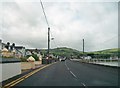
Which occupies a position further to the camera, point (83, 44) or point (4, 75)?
point (83, 44)

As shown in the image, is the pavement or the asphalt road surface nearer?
the pavement

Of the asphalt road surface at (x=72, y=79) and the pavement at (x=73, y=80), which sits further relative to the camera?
the asphalt road surface at (x=72, y=79)

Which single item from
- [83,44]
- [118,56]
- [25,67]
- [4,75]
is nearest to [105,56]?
[118,56]

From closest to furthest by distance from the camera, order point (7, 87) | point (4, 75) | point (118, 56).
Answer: point (7, 87) → point (4, 75) → point (118, 56)

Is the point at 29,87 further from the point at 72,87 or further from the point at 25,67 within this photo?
the point at 25,67

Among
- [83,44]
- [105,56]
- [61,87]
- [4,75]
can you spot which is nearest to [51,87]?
[61,87]

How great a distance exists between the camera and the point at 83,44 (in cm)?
10275

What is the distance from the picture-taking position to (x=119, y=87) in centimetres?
1312

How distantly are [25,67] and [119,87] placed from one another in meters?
23.2

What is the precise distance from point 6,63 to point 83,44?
86974mm

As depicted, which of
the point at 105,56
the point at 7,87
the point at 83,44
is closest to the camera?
the point at 7,87

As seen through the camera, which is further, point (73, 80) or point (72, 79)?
point (72, 79)

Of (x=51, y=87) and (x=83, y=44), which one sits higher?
(x=83, y=44)

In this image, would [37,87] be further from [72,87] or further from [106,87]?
[106,87]
